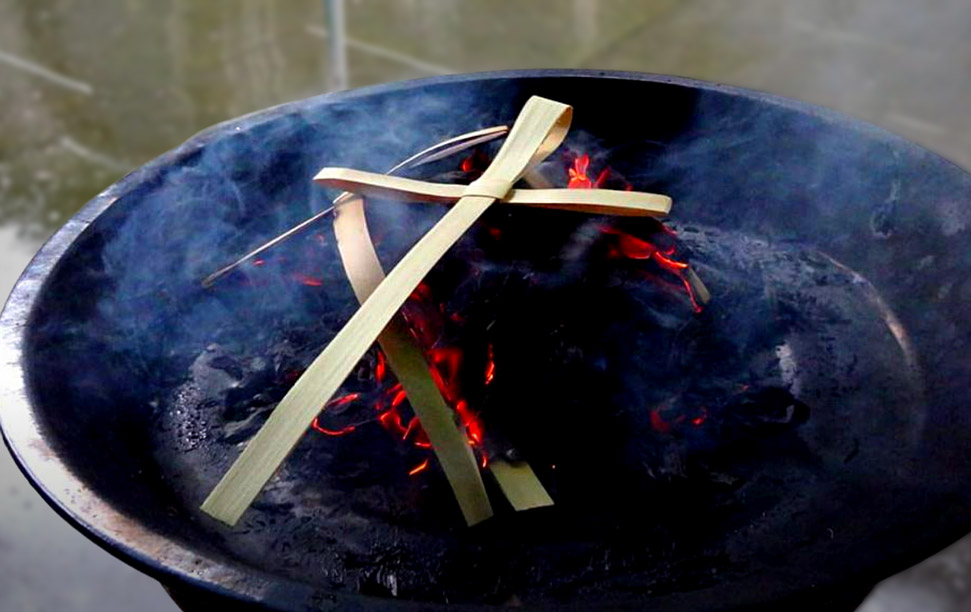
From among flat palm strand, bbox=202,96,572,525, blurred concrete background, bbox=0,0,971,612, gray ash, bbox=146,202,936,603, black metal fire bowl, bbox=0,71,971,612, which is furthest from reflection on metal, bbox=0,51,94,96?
flat palm strand, bbox=202,96,572,525

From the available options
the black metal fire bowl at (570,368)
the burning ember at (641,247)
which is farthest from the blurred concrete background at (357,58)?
the burning ember at (641,247)

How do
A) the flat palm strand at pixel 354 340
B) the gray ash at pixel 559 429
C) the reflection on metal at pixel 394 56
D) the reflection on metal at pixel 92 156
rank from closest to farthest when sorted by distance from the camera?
the flat palm strand at pixel 354 340 < the gray ash at pixel 559 429 < the reflection on metal at pixel 92 156 < the reflection on metal at pixel 394 56

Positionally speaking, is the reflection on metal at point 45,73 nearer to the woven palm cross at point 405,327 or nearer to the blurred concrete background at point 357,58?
the blurred concrete background at point 357,58

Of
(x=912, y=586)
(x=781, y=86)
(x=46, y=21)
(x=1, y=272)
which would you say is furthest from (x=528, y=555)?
(x=46, y=21)

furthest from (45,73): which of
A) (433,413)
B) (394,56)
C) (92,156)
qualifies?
(433,413)

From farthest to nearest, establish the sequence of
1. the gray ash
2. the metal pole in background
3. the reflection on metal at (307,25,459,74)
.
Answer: the reflection on metal at (307,25,459,74), the metal pole in background, the gray ash

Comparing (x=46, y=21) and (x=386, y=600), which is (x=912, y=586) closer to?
(x=386, y=600)

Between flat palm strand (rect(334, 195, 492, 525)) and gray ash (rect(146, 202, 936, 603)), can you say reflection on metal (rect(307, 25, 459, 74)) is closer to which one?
gray ash (rect(146, 202, 936, 603))
